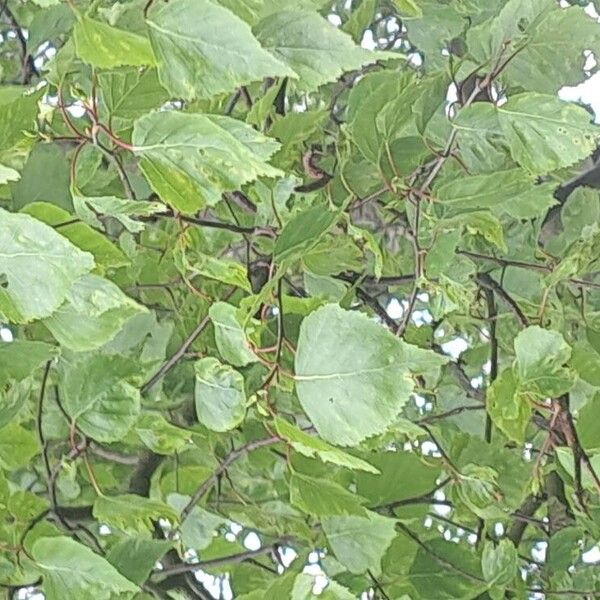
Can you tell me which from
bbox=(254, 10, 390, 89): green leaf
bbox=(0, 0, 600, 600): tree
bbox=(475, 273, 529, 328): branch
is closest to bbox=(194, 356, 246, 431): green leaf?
bbox=(0, 0, 600, 600): tree

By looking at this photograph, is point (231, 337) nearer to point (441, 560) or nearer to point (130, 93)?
point (130, 93)

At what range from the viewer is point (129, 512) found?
1.47 ft

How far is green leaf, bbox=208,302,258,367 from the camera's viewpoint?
367 mm

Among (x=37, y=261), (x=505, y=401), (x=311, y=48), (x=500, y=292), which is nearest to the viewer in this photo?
(x=37, y=261)

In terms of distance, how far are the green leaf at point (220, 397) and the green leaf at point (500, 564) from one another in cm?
18

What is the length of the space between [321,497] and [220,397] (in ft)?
0.23

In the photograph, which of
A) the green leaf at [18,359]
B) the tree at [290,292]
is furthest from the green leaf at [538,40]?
the green leaf at [18,359]

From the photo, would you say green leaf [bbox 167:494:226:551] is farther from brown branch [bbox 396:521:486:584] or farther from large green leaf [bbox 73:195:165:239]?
large green leaf [bbox 73:195:165:239]

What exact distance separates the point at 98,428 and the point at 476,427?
0.95 feet

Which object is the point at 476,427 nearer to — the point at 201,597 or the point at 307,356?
the point at 201,597

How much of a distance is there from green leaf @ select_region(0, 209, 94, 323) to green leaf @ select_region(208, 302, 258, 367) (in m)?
0.11

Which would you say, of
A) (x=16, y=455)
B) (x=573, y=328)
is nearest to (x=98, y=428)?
(x=16, y=455)

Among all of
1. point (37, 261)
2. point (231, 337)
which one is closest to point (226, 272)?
point (231, 337)

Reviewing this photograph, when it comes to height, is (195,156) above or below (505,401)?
above
